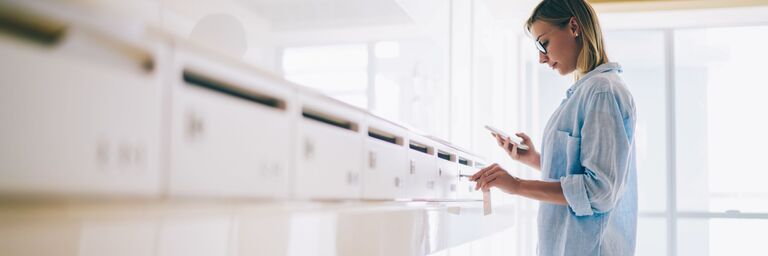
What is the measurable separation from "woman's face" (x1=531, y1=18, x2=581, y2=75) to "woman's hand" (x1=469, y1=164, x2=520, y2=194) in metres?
0.29

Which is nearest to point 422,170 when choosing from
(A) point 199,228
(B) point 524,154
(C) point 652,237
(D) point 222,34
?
(D) point 222,34

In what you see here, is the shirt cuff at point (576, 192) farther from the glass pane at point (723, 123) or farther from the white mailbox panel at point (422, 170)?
the glass pane at point (723, 123)

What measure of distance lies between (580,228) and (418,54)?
451mm

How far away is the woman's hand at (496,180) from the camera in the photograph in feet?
4.43

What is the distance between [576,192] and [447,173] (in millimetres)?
243

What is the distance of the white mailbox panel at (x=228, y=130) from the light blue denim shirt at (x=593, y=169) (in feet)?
2.91

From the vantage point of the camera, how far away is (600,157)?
131 cm

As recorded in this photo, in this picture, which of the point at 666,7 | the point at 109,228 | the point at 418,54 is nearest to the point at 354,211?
the point at 109,228

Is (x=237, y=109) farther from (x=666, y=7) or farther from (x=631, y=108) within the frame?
(x=666, y=7)

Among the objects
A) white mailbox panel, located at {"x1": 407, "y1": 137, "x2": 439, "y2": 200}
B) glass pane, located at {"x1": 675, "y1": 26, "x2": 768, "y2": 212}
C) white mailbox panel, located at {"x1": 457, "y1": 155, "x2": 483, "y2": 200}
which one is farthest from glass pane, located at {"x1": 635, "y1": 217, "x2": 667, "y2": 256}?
white mailbox panel, located at {"x1": 407, "y1": 137, "x2": 439, "y2": 200}

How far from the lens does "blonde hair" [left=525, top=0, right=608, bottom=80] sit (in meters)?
1.46

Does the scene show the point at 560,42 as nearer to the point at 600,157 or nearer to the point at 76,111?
the point at 600,157

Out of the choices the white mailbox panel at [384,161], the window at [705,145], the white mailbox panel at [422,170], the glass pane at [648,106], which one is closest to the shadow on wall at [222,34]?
the white mailbox panel at [384,161]

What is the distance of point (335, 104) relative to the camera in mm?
658
